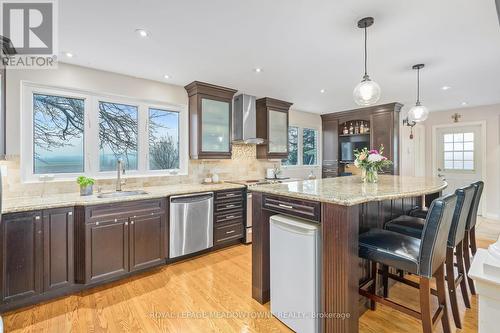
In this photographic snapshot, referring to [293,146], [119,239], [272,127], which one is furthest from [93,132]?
[293,146]

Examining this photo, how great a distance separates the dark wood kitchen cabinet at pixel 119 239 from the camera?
2475mm

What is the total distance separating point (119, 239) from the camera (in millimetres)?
2668

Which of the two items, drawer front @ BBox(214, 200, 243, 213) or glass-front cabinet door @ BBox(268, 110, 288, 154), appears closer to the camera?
drawer front @ BBox(214, 200, 243, 213)

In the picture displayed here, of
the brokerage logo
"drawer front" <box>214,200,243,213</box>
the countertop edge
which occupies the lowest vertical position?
"drawer front" <box>214,200,243,213</box>

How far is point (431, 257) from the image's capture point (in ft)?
4.86

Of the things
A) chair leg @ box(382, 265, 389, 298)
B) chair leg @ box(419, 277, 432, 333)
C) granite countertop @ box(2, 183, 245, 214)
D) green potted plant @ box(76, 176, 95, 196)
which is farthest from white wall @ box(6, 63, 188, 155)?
chair leg @ box(419, 277, 432, 333)

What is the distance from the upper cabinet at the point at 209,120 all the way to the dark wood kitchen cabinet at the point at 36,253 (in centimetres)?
191

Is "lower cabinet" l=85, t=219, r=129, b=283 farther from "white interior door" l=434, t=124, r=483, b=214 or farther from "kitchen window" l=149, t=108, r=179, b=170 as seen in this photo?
"white interior door" l=434, t=124, r=483, b=214

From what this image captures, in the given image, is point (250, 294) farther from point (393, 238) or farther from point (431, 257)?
point (431, 257)

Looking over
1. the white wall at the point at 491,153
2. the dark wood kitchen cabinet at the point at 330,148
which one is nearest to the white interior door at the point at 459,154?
the white wall at the point at 491,153

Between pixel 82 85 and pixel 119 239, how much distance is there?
197cm

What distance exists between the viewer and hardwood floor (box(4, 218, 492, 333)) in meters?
1.97

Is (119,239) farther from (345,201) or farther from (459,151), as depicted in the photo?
(459,151)

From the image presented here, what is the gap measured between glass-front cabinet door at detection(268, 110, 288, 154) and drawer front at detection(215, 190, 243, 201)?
1.30m
